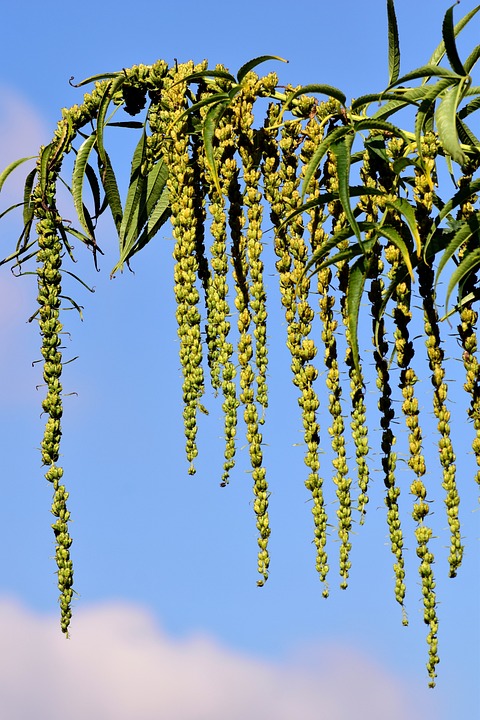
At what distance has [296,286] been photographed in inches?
146

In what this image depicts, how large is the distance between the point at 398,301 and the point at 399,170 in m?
0.48

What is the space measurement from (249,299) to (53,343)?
767 millimetres

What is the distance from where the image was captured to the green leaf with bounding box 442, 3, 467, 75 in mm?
3566

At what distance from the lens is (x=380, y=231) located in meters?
3.80

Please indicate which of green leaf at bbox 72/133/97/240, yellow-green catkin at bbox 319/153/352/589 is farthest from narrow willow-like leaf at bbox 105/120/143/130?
yellow-green catkin at bbox 319/153/352/589

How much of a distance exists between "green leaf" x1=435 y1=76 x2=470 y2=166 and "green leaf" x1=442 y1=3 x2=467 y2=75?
0.15 feet

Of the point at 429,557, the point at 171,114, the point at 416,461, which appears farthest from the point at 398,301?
the point at 171,114

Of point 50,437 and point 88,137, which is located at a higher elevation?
point 88,137

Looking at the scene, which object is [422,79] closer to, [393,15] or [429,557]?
[393,15]

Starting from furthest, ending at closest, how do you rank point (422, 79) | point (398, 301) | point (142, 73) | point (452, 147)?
point (142, 73), point (422, 79), point (398, 301), point (452, 147)

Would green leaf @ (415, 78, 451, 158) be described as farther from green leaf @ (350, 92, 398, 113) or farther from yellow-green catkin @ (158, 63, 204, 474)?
yellow-green catkin @ (158, 63, 204, 474)

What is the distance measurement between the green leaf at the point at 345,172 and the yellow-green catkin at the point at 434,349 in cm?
27

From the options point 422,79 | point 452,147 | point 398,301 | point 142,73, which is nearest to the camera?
point 452,147

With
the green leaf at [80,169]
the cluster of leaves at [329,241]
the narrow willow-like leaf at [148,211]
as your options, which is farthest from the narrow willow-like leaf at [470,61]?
the green leaf at [80,169]
